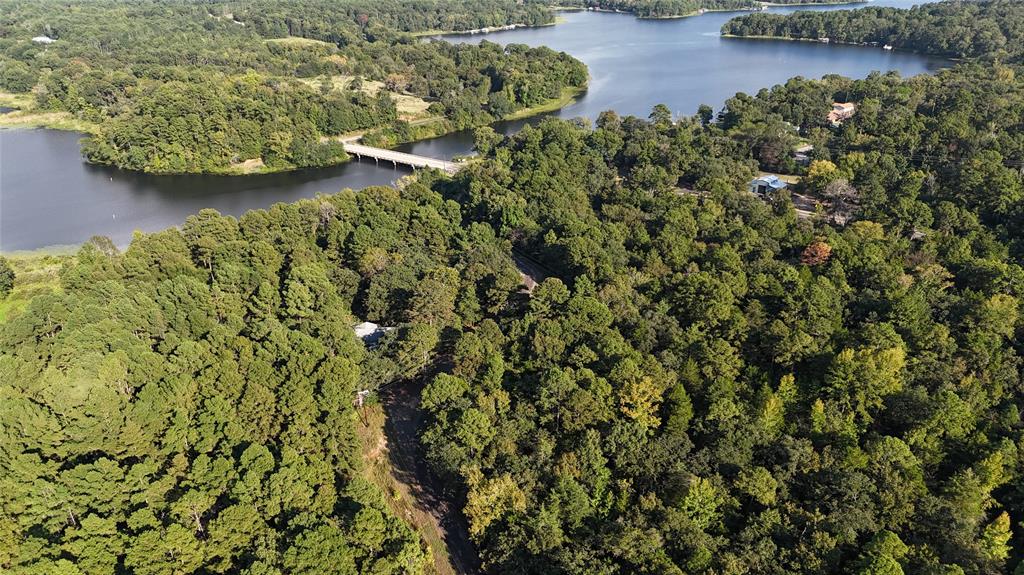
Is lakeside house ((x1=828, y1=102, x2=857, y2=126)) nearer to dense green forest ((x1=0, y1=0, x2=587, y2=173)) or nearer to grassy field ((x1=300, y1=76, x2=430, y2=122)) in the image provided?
dense green forest ((x1=0, y1=0, x2=587, y2=173))

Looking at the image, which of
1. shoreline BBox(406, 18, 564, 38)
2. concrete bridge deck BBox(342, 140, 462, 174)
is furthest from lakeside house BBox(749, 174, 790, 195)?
shoreline BBox(406, 18, 564, 38)

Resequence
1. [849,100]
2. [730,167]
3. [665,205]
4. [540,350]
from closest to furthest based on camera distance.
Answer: [540,350]
[665,205]
[730,167]
[849,100]

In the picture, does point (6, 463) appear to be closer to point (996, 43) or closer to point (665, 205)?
point (665, 205)

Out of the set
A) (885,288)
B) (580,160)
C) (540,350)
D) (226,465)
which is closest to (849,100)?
(580,160)

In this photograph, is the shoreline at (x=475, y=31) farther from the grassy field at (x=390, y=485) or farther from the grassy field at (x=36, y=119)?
the grassy field at (x=390, y=485)

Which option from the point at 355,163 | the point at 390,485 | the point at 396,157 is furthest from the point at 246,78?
the point at 390,485

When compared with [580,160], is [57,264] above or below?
below

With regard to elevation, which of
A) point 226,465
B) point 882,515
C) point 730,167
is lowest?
point 882,515
